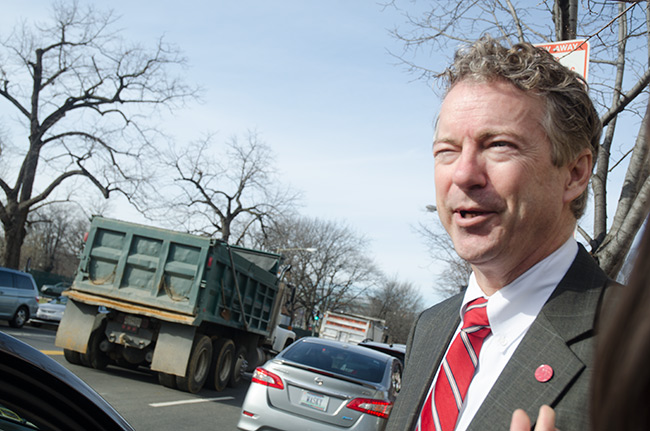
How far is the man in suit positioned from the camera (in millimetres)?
1545

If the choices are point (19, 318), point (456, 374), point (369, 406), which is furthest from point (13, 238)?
point (456, 374)

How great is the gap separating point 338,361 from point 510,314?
20.1 ft

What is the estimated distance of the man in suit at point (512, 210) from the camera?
1.54 m

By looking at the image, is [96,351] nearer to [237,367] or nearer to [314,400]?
[237,367]

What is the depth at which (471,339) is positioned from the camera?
1729 mm

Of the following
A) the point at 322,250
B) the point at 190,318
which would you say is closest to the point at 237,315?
the point at 190,318

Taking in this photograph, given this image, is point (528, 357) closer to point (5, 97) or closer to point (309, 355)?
point (309, 355)

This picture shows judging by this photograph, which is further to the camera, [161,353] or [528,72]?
[161,353]

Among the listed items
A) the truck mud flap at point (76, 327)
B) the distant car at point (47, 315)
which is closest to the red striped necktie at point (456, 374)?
the truck mud flap at point (76, 327)

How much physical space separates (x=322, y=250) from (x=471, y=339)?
52574mm

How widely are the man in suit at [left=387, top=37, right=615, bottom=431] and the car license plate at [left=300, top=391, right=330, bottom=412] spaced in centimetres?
519

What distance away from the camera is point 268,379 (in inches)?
279

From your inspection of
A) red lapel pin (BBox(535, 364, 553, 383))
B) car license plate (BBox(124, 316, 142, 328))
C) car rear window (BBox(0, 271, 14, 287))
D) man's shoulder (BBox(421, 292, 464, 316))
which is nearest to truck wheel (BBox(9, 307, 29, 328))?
car rear window (BBox(0, 271, 14, 287))

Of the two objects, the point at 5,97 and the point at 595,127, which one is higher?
the point at 5,97
